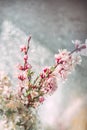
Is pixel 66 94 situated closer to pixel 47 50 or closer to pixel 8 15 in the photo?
pixel 47 50

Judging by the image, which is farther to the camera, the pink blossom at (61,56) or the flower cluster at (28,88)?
the pink blossom at (61,56)

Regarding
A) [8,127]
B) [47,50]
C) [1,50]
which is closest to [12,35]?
[1,50]

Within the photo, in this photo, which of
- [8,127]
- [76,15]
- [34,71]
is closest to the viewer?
[8,127]

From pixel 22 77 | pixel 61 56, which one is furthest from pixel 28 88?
pixel 61 56

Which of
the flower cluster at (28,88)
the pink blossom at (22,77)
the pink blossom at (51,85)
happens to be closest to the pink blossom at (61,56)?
the flower cluster at (28,88)

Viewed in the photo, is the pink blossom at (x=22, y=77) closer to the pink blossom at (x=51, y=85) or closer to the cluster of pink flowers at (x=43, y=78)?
the cluster of pink flowers at (x=43, y=78)

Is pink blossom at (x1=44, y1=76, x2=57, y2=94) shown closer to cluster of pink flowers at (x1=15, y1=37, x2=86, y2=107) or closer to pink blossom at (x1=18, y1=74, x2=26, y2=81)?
cluster of pink flowers at (x1=15, y1=37, x2=86, y2=107)

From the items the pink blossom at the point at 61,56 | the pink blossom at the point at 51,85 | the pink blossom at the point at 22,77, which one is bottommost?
the pink blossom at the point at 51,85

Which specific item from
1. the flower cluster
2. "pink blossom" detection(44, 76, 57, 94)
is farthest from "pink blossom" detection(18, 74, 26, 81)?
"pink blossom" detection(44, 76, 57, 94)
